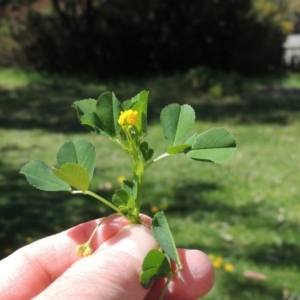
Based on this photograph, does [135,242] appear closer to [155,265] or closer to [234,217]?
[155,265]

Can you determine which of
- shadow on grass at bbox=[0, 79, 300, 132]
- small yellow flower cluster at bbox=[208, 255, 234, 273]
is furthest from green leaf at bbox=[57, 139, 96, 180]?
shadow on grass at bbox=[0, 79, 300, 132]

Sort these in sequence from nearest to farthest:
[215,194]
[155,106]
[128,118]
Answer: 1. [128,118]
2. [215,194]
3. [155,106]

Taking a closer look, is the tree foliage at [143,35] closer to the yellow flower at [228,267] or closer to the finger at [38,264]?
the yellow flower at [228,267]

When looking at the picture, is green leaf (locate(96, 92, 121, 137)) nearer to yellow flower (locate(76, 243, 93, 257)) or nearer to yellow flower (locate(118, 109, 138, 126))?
yellow flower (locate(118, 109, 138, 126))

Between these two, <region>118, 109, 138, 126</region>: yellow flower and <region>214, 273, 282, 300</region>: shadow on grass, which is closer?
<region>118, 109, 138, 126</region>: yellow flower

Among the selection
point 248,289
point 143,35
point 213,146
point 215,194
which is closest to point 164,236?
point 213,146

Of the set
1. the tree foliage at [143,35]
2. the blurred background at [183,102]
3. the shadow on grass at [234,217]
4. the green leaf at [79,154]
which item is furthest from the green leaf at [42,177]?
the tree foliage at [143,35]
